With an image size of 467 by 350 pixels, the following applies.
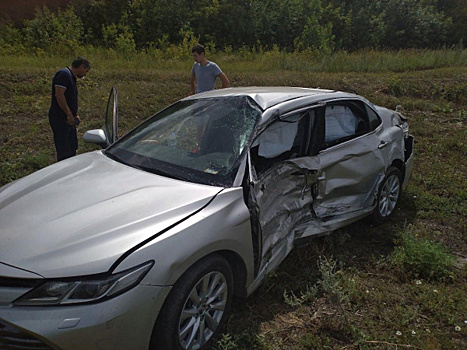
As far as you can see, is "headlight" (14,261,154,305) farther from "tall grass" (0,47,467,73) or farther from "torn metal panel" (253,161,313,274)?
→ "tall grass" (0,47,467,73)

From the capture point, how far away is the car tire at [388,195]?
438 centimetres

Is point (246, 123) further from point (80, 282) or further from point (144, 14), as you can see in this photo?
point (144, 14)

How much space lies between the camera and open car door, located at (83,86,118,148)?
3.81 meters

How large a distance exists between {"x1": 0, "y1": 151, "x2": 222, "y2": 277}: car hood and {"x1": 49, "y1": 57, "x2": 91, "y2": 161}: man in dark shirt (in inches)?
82.8

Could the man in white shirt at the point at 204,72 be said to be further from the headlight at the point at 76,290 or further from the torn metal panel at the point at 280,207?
the headlight at the point at 76,290

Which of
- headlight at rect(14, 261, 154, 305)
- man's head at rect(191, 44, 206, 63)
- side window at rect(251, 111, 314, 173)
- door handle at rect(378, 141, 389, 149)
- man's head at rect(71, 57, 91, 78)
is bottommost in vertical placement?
door handle at rect(378, 141, 389, 149)

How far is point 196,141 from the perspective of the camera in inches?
130

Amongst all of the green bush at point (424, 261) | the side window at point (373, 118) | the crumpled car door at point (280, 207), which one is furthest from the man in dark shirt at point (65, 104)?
the green bush at point (424, 261)

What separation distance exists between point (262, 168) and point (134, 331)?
5.24 feet

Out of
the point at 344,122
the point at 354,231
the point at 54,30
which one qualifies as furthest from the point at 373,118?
the point at 54,30

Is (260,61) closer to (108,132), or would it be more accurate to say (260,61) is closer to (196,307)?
(108,132)

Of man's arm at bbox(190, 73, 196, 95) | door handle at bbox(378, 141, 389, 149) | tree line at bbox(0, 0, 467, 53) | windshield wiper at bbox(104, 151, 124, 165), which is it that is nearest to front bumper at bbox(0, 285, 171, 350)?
windshield wiper at bbox(104, 151, 124, 165)

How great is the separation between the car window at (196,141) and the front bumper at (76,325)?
1.07 m

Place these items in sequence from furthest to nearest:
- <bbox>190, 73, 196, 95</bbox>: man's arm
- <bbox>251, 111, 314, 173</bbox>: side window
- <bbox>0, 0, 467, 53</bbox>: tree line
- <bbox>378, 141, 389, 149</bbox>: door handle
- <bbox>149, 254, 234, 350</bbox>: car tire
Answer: <bbox>0, 0, 467, 53</bbox>: tree line < <bbox>190, 73, 196, 95</bbox>: man's arm < <bbox>378, 141, 389, 149</bbox>: door handle < <bbox>251, 111, 314, 173</bbox>: side window < <bbox>149, 254, 234, 350</bbox>: car tire
